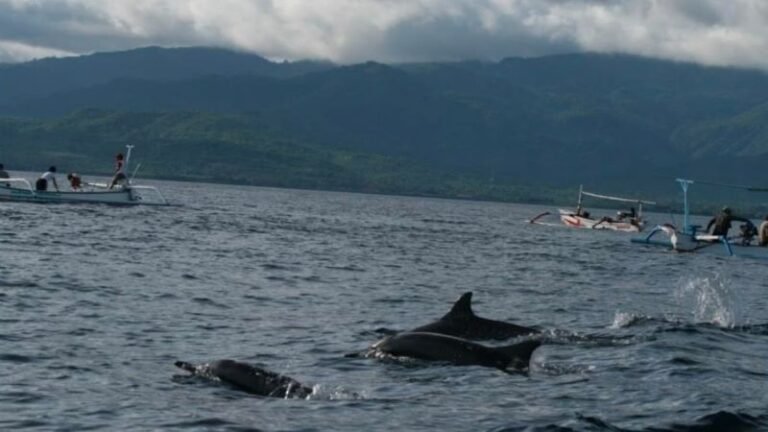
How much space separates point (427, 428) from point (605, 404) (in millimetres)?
3345

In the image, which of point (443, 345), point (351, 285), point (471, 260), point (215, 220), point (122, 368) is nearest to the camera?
point (122, 368)

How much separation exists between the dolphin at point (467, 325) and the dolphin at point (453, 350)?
75.6 inches

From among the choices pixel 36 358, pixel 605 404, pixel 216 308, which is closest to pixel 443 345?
pixel 605 404

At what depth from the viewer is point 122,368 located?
21312 millimetres

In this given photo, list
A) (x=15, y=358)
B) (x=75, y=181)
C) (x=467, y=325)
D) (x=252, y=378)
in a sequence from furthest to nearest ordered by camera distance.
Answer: (x=75, y=181) → (x=467, y=325) → (x=15, y=358) → (x=252, y=378)

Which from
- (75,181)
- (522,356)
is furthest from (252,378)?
(75,181)

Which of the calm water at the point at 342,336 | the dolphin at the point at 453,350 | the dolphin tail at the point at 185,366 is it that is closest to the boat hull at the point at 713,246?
the calm water at the point at 342,336

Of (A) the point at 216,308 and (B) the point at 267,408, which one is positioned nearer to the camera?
(B) the point at 267,408

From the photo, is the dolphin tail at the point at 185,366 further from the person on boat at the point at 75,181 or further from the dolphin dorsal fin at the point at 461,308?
the person on boat at the point at 75,181

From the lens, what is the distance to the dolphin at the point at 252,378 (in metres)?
19.5

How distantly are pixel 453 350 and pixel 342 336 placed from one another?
4370 mm

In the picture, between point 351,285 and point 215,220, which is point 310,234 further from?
point 351,285

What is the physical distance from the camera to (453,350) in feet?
74.7

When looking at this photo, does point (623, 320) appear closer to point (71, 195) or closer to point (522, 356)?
point (522, 356)
